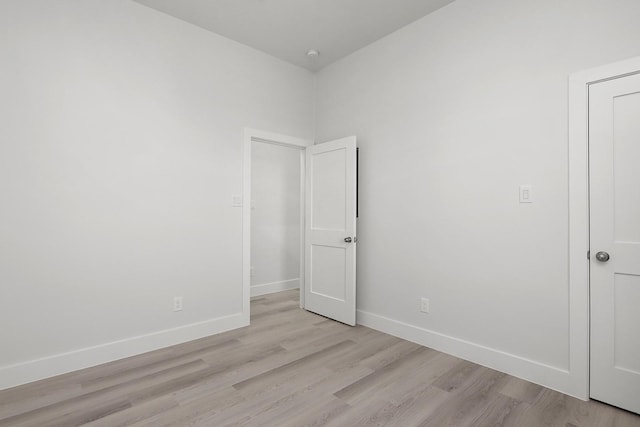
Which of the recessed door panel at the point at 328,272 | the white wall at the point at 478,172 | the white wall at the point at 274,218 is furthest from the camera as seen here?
the white wall at the point at 274,218

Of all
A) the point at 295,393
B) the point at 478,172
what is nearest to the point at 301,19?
the point at 478,172

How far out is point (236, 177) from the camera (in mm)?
3309

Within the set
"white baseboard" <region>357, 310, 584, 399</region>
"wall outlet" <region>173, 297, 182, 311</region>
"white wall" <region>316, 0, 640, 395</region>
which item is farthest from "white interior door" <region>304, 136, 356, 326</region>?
"wall outlet" <region>173, 297, 182, 311</region>

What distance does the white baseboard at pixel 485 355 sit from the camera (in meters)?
2.11

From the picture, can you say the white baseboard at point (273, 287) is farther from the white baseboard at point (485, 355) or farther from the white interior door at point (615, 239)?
the white interior door at point (615, 239)

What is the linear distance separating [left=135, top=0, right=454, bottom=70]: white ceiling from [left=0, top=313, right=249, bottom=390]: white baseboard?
283cm

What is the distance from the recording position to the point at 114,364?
8.13ft

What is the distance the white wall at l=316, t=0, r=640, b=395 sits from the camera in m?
2.12

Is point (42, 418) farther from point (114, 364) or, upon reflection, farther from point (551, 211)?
point (551, 211)

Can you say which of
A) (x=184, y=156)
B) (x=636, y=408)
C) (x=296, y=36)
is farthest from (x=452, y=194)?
(x=184, y=156)

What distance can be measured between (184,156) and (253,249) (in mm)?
2071

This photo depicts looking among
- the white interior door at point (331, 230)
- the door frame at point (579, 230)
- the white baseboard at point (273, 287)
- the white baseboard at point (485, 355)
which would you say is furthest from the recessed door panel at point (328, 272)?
the door frame at point (579, 230)

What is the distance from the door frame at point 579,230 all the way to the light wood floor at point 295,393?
0.24 m

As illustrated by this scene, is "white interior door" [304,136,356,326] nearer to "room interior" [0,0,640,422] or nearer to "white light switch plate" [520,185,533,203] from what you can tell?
"room interior" [0,0,640,422]
